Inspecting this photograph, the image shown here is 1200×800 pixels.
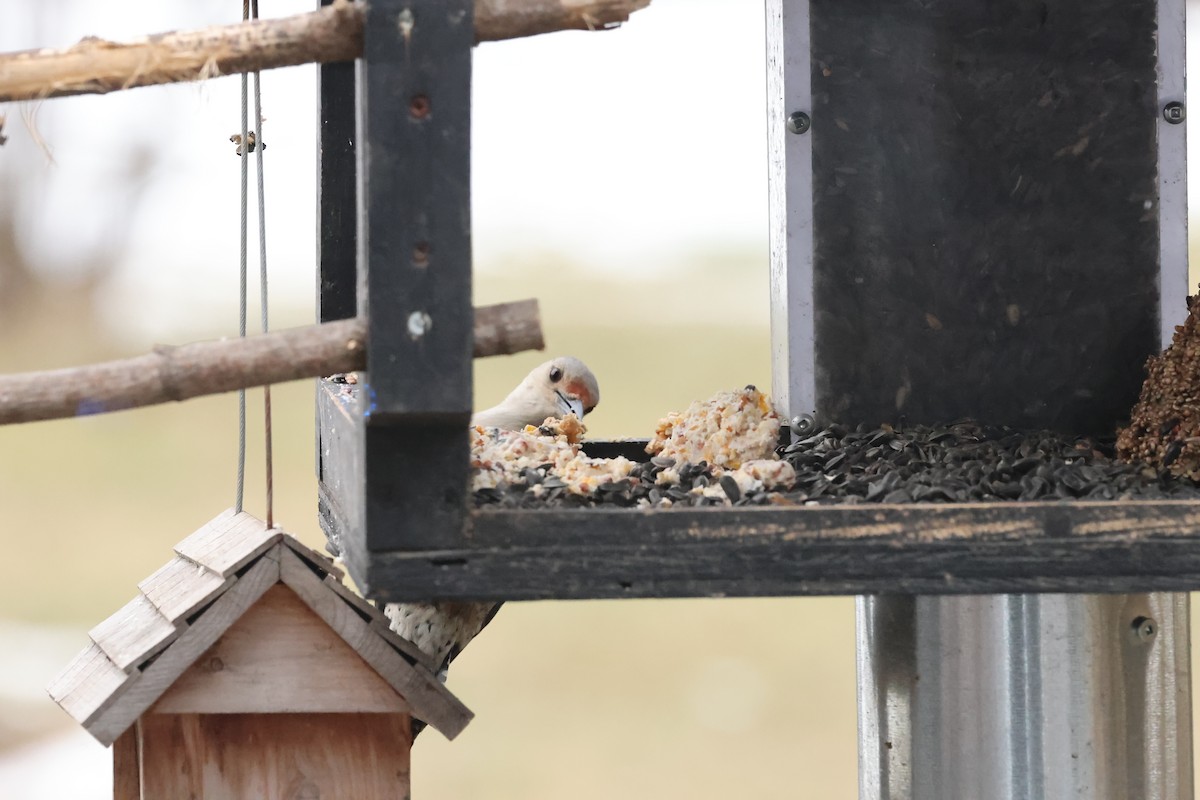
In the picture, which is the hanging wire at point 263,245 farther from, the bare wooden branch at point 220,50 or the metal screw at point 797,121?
the metal screw at point 797,121

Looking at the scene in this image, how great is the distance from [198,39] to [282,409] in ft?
13.3

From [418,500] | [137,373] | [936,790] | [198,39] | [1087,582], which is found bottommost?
[936,790]

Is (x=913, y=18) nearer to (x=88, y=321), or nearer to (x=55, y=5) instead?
(x=55, y=5)

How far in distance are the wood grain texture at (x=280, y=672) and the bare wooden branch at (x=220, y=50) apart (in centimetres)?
65

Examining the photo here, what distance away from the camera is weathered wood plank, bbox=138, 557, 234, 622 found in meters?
1.62

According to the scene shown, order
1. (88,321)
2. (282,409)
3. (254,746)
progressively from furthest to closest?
(282,409), (88,321), (254,746)

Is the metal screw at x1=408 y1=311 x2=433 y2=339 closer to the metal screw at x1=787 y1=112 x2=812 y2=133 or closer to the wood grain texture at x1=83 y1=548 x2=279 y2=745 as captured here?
the wood grain texture at x1=83 y1=548 x2=279 y2=745

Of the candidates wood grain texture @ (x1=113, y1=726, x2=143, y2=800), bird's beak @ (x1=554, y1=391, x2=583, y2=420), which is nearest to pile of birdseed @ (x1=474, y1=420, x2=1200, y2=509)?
bird's beak @ (x1=554, y1=391, x2=583, y2=420)

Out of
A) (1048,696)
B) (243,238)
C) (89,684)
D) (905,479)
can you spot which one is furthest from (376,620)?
(1048,696)

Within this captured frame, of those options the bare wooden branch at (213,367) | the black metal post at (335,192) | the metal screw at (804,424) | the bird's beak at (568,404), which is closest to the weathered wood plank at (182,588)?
the bare wooden branch at (213,367)

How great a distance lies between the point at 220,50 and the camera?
125 centimetres

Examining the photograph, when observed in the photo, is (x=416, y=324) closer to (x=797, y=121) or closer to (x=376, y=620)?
(x=376, y=620)

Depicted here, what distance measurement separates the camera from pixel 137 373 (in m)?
1.22

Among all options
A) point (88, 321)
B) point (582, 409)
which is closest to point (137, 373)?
point (582, 409)
